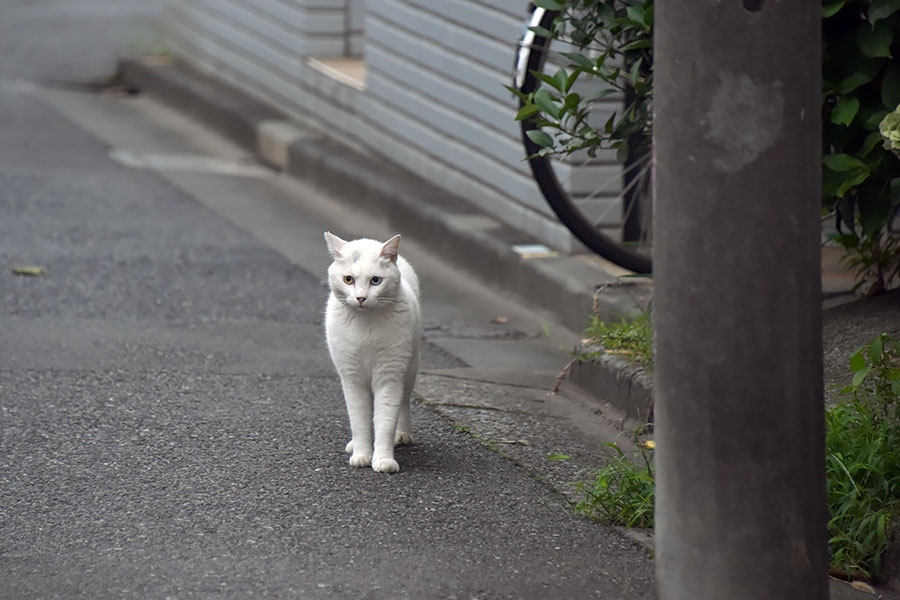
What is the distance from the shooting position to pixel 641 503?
374cm

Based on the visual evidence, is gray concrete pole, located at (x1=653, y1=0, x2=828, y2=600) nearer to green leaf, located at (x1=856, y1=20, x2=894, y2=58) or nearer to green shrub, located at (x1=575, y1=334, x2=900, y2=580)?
green shrub, located at (x1=575, y1=334, x2=900, y2=580)

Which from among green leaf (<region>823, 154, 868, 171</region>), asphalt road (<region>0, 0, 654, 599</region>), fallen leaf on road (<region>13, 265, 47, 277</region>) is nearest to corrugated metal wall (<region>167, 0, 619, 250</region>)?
asphalt road (<region>0, 0, 654, 599</region>)

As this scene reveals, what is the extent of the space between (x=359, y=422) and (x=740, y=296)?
5.42ft

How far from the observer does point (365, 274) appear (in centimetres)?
399

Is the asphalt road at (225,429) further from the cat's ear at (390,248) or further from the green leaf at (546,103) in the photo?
the green leaf at (546,103)

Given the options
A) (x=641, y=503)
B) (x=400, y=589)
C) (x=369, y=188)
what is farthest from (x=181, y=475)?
(x=369, y=188)

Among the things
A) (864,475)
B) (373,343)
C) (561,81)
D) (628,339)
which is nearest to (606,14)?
(561,81)

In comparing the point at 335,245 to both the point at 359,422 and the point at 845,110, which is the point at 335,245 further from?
the point at 845,110

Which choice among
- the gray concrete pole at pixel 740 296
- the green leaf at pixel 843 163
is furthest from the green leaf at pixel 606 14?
the gray concrete pole at pixel 740 296

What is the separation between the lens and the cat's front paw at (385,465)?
4066 mm

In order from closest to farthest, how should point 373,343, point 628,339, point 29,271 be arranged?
point 373,343
point 628,339
point 29,271

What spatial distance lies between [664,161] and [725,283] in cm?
29

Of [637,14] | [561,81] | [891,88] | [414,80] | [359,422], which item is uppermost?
[637,14]

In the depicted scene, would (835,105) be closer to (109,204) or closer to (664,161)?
(664,161)
